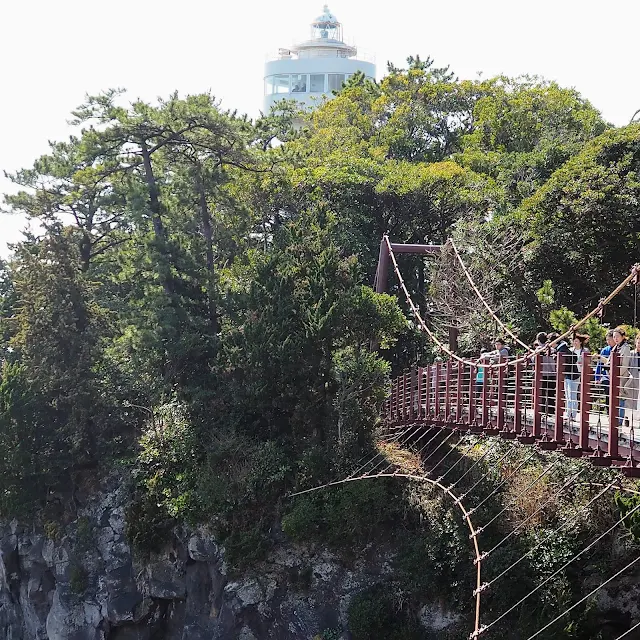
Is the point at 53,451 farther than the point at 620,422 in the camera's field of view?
Yes

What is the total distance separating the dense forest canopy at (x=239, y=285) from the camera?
640 inches

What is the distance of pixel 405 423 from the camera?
15.4 meters

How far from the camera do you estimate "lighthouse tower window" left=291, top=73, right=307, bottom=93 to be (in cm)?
5922

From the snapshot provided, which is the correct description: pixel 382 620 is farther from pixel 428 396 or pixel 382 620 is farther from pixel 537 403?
pixel 537 403

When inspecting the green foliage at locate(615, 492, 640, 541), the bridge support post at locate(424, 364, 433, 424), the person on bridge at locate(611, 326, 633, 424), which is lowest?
the green foliage at locate(615, 492, 640, 541)

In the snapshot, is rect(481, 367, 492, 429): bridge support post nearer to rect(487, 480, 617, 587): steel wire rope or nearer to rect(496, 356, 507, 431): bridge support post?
rect(496, 356, 507, 431): bridge support post

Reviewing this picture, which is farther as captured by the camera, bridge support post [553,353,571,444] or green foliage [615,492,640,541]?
green foliage [615,492,640,541]

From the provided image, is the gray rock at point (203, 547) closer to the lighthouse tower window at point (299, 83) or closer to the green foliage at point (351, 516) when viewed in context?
the green foliage at point (351, 516)

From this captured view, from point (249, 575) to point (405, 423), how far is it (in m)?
3.64

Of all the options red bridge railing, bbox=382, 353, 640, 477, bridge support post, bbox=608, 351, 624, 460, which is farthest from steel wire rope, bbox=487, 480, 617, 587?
bridge support post, bbox=608, 351, 624, 460

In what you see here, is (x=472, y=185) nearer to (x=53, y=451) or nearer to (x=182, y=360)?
(x=182, y=360)

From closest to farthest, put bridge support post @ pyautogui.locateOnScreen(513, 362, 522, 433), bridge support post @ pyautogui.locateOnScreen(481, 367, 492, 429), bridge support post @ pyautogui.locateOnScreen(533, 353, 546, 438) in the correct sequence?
bridge support post @ pyautogui.locateOnScreen(533, 353, 546, 438), bridge support post @ pyautogui.locateOnScreen(513, 362, 522, 433), bridge support post @ pyautogui.locateOnScreen(481, 367, 492, 429)

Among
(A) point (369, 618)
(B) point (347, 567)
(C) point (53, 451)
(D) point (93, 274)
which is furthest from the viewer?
(D) point (93, 274)

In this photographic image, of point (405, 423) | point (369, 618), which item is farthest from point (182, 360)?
point (369, 618)
